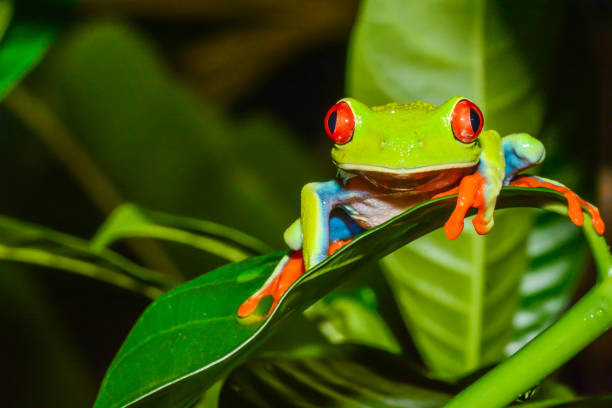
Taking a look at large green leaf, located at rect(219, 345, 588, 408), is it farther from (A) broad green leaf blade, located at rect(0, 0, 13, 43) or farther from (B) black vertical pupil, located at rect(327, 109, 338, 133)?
(A) broad green leaf blade, located at rect(0, 0, 13, 43)

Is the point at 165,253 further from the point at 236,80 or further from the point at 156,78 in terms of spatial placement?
the point at 236,80

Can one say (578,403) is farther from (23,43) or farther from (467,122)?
(23,43)

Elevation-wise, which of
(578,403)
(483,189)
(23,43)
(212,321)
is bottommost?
(578,403)

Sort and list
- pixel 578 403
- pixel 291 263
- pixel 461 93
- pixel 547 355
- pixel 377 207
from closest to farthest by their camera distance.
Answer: pixel 547 355 → pixel 578 403 → pixel 291 263 → pixel 377 207 → pixel 461 93

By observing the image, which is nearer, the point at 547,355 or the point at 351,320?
the point at 547,355

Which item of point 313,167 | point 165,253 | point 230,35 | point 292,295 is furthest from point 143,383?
point 230,35

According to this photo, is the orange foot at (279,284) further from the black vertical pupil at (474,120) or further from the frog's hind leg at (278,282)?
the black vertical pupil at (474,120)

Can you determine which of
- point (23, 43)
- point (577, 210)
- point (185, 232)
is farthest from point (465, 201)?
point (23, 43)
